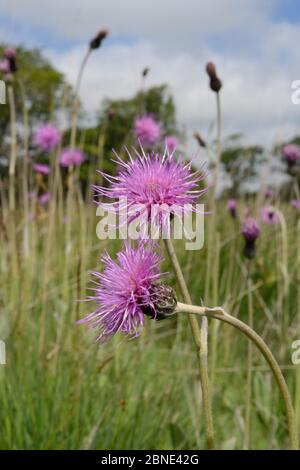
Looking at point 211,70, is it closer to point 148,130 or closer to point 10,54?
point 10,54

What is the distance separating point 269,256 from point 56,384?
1.64 m

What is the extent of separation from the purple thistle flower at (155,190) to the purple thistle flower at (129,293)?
35 millimetres

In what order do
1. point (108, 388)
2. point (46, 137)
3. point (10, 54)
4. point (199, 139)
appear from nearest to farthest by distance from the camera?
point (199, 139) < point (108, 388) < point (10, 54) < point (46, 137)

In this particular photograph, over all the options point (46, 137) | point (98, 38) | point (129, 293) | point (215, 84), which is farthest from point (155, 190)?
point (46, 137)

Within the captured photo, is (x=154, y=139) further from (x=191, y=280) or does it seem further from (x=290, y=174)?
(x=191, y=280)

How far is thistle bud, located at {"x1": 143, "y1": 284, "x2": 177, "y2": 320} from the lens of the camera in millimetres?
517

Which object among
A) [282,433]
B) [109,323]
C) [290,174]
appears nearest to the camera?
[109,323]

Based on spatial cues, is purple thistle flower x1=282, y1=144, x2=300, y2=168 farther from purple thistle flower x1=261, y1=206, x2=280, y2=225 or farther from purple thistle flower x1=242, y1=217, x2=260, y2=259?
purple thistle flower x1=242, y1=217, x2=260, y2=259

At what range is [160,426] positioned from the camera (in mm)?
1332

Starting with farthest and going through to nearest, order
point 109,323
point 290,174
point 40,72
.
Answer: point 40,72
point 290,174
point 109,323

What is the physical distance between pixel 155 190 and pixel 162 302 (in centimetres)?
11

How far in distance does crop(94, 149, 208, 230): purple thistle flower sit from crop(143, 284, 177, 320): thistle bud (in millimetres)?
57

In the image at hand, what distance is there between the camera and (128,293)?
55 centimetres

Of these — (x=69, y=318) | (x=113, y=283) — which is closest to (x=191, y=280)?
(x=69, y=318)
